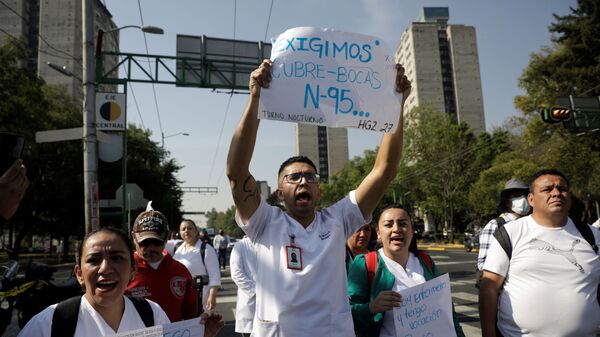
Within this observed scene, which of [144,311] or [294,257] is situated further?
[294,257]

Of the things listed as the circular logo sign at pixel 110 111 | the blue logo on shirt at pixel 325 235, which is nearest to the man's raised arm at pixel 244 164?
the blue logo on shirt at pixel 325 235

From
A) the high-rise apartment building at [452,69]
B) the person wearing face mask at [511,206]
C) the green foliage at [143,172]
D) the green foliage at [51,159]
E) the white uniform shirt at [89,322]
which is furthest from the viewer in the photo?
the high-rise apartment building at [452,69]

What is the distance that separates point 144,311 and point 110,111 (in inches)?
351

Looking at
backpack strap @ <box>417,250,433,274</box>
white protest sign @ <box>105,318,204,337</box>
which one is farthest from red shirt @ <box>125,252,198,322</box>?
backpack strap @ <box>417,250,433,274</box>

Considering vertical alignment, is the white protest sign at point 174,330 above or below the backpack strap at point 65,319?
below

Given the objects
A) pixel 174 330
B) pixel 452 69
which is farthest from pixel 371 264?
pixel 452 69

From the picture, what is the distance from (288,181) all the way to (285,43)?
0.84 m

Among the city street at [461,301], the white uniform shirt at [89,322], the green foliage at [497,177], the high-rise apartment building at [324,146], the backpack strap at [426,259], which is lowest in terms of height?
the city street at [461,301]

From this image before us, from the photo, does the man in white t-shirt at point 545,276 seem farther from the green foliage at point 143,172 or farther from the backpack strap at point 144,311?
the green foliage at point 143,172

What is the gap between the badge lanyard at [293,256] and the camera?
232cm

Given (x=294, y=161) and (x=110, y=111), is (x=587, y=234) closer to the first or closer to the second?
(x=294, y=161)

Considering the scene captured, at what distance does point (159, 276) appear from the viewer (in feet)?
11.0

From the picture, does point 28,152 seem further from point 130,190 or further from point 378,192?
point 378,192

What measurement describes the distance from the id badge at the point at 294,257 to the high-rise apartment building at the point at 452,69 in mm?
97594
